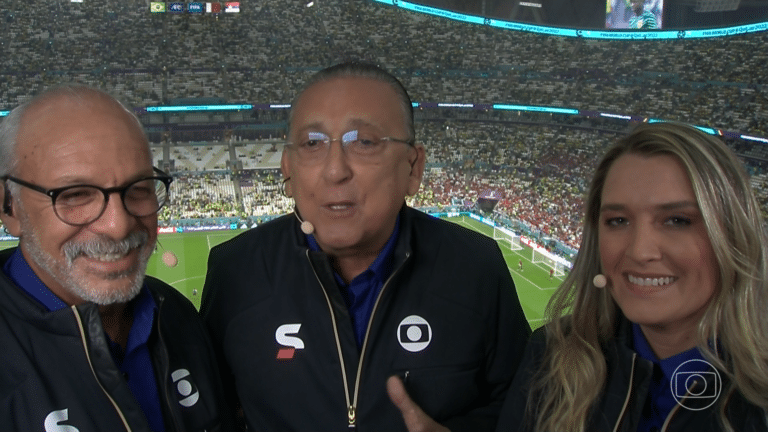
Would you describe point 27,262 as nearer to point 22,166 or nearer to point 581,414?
point 22,166

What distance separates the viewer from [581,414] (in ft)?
5.24

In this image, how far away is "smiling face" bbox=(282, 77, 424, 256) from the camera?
166cm

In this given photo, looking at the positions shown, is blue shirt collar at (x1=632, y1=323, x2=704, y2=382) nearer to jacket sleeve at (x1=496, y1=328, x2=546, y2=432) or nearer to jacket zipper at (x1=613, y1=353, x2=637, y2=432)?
jacket zipper at (x1=613, y1=353, x2=637, y2=432)

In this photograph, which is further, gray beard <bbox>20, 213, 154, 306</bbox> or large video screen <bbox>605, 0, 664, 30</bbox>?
large video screen <bbox>605, 0, 664, 30</bbox>

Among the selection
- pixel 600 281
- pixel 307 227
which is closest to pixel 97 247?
pixel 307 227

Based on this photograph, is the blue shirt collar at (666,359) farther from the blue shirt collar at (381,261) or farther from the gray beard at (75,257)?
the gray beard at (75,257)

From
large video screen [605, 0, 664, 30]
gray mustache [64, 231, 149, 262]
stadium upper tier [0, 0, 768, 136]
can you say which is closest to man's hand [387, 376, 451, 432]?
gray mustache [64, 231, 149, 262]

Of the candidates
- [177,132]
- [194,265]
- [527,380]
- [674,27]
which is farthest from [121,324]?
[674,27]

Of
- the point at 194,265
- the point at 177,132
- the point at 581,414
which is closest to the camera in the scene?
the point at 581,414

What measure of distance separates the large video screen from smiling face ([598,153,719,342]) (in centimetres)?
2967

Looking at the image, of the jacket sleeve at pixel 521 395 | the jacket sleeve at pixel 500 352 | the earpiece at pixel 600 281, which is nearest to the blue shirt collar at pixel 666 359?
the earpiece at pixel 600 281

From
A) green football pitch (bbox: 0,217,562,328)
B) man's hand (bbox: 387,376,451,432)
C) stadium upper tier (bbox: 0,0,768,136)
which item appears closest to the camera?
man's hand (bbox: 387,376,451,432)

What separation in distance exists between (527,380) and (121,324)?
1.23 m

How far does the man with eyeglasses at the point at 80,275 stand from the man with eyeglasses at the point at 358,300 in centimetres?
30
